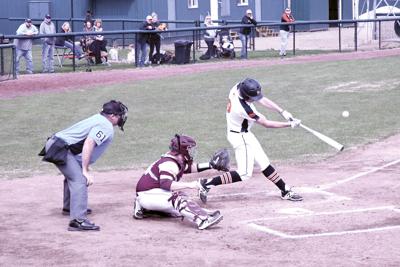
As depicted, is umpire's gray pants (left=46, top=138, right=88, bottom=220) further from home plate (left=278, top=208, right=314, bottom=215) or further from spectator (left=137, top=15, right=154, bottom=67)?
spectator (left=137, top=15, right=154, bottom=67)

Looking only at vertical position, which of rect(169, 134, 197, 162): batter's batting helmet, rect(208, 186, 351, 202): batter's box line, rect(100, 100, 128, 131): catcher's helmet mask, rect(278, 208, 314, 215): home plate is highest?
rect(100, 100, 128, 131): catcher's helmet mask

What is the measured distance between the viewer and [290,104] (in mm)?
19281

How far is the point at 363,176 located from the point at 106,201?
3582mm

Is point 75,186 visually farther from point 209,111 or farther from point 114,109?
point 209,111

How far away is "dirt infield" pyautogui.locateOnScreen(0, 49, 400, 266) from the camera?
24.7 ft

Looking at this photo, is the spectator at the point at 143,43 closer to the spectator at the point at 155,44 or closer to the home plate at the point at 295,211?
the spectator at the point at 155,44

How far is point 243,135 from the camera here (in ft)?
32.2

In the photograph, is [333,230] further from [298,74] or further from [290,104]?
A: [298,74]

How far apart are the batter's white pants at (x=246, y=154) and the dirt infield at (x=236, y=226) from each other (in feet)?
1.33

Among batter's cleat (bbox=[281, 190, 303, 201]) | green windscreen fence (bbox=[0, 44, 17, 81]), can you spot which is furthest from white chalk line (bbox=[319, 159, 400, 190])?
green windscreen fence (bbox=[0, 44, 17, 81])

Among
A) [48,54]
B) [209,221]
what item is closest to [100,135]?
[209,221]

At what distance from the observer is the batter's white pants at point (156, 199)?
351 inches

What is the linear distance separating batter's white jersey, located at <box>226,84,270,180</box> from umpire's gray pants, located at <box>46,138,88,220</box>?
1.94 metres

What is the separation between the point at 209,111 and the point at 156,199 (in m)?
9.75
